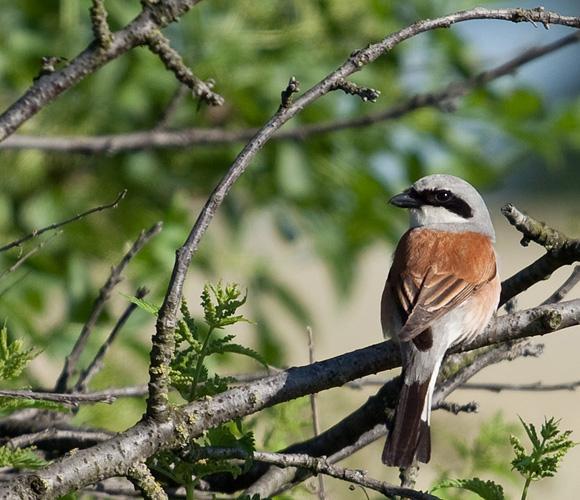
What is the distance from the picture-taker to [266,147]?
511cm

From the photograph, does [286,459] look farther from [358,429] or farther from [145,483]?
[358,429]

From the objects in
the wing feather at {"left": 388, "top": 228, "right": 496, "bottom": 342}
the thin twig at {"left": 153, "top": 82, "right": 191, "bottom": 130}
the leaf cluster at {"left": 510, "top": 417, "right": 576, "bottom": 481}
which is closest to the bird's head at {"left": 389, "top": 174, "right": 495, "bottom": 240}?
the wing feather at {"left": 388, "top": 228, "right": 496, "bottom": 342}

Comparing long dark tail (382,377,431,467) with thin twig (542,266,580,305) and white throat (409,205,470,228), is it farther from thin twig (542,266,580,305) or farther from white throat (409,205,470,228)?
white throat (409,205,470,228)

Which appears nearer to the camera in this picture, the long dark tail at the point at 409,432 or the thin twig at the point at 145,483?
→ the thin twig at the point at 145,483

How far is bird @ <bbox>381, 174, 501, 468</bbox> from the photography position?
315 cm

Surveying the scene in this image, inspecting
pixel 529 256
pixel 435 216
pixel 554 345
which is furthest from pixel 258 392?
pixel 529 256

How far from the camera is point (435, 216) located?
484 cm

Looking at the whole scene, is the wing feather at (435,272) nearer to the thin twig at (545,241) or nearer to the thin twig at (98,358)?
the thin twig at (545,241)

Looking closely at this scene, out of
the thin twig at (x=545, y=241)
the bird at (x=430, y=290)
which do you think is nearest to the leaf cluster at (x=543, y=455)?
the thin twig at (x=545, y=241)

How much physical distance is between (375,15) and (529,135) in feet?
3.16

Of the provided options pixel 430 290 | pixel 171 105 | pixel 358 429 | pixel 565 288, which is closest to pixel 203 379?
Answer: pixel 358 429

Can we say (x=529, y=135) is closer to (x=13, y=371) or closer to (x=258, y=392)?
(x=258, y=392)

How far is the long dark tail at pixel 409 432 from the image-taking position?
119 inches

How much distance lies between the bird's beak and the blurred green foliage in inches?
9.9
